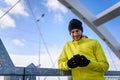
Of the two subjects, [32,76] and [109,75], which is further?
[109,75]

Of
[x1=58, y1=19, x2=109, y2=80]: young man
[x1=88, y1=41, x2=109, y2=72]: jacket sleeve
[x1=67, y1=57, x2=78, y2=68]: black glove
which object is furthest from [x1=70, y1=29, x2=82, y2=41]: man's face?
[x1=67, y1=57, x2=78, y2=68]: black glove

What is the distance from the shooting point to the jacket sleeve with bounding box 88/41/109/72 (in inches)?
117

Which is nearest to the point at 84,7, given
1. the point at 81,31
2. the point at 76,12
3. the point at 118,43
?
the point at 76,12

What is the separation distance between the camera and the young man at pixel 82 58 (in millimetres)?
2934

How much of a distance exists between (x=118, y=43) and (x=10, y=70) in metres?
7.32

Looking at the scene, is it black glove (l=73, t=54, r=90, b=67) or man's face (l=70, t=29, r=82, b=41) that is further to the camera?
man's face (l=70, t=29, r=82, b=41)

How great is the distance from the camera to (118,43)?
9648mm

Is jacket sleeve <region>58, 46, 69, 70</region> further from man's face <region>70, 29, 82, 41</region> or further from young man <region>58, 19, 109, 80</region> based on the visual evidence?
man's face <region>70, 29, 82, 41</region>

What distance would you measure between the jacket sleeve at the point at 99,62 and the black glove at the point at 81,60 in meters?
→ 0.08

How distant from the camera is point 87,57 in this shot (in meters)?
3.05

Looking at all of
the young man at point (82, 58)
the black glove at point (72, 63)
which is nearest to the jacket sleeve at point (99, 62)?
the young man at point (82, 58)

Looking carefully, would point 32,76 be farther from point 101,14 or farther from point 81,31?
point 101,14

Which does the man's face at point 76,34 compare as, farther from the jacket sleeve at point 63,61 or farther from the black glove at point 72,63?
the black glove at point 72,63

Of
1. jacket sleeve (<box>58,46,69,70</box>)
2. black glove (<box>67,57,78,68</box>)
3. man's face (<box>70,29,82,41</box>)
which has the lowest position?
black glove (<box>67,57,78,68</box>)
